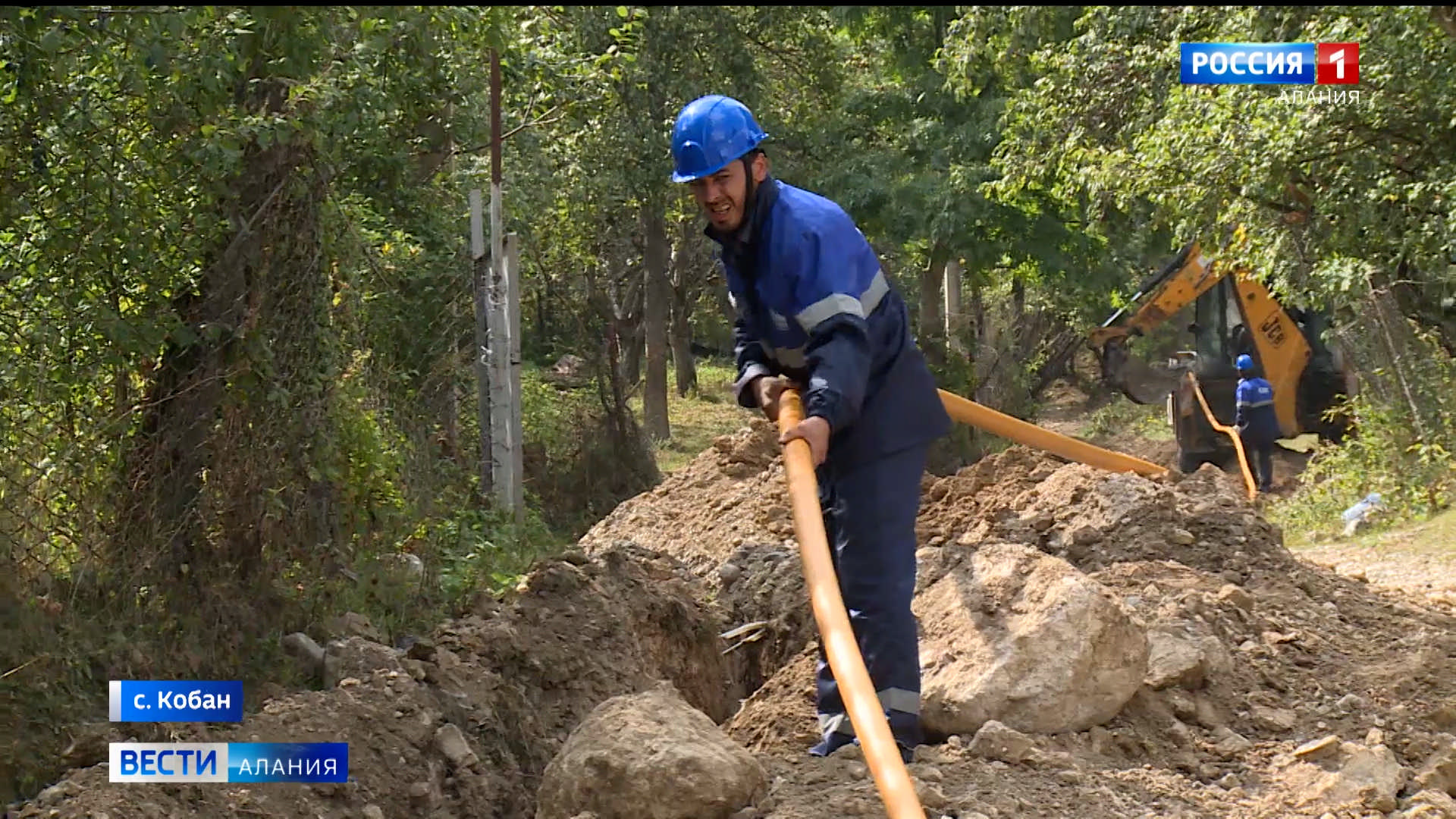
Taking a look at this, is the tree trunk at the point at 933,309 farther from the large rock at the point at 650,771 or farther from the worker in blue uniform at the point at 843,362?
the large rock at the point at 650,771

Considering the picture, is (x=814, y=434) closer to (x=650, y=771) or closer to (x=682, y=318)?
(x=650, y=771)

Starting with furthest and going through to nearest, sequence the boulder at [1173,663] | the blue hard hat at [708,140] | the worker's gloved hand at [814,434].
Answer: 1. the boulder at [1173,663]
2. the blue hard hat at [708,140]
3. the worker's gloved hand at [814,434]

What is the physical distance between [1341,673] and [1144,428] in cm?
2025

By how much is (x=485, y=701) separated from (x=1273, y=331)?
1403cm

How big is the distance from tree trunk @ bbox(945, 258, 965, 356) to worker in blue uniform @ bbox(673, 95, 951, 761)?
17.1 m

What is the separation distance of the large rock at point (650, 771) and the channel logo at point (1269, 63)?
24.6 ft

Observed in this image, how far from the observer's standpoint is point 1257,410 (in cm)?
1658

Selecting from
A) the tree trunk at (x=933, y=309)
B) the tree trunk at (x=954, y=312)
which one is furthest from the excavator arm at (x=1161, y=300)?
the tree trunk at (x=954, y=312)

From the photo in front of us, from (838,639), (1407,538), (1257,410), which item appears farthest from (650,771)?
(1257,410)

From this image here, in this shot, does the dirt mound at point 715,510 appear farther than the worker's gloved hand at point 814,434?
Yes

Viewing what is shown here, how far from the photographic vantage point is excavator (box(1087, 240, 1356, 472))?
706 inches

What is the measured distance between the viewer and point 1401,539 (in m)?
11.1

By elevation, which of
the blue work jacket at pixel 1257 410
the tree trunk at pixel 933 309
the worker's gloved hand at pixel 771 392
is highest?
the tree trunk at pixel 933 309

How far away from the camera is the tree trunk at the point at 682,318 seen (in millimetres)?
24297
